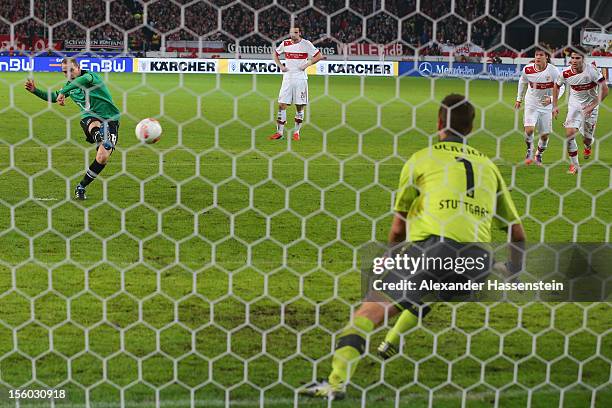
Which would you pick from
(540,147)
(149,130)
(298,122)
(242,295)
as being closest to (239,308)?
(242,295)

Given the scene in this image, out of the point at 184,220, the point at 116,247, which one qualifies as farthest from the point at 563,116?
the point at 116,247

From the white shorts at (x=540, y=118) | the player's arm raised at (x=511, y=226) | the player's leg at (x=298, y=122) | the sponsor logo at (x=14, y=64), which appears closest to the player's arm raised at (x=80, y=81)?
the player's arm raised at (x=511, y=226)

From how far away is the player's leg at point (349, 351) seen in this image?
3590 mm

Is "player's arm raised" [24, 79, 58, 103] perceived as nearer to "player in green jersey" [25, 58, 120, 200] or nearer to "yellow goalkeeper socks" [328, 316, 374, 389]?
"player in green jersey" [25, 58, 120, 200]

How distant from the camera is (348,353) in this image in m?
3.59

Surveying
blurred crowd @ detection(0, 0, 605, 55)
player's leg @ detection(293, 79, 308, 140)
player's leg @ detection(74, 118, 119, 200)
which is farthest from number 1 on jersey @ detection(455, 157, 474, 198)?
blurred crowd @ detection(0, 0, 605, 55)

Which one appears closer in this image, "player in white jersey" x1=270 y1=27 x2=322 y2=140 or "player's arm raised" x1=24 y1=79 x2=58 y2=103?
"player's arm raised" x1=24 y1=79 x2=58 y2=103

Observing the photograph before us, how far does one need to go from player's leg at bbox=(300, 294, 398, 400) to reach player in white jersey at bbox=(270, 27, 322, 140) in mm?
9192

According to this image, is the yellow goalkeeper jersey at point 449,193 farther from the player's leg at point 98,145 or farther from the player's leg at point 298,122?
the player's leg at point 298,122

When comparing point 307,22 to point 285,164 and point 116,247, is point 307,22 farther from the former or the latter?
point 116,247

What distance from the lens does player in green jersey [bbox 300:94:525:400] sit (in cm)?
368

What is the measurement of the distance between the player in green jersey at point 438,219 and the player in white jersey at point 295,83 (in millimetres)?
8986

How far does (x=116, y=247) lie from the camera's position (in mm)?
6359

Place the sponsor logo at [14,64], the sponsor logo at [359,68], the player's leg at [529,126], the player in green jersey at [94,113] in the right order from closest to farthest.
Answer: the player in green jersey at [94,113] < the player's leg at [529,126] < the sponsor logo at [359,68] < the sponsor logo at [14,64]
